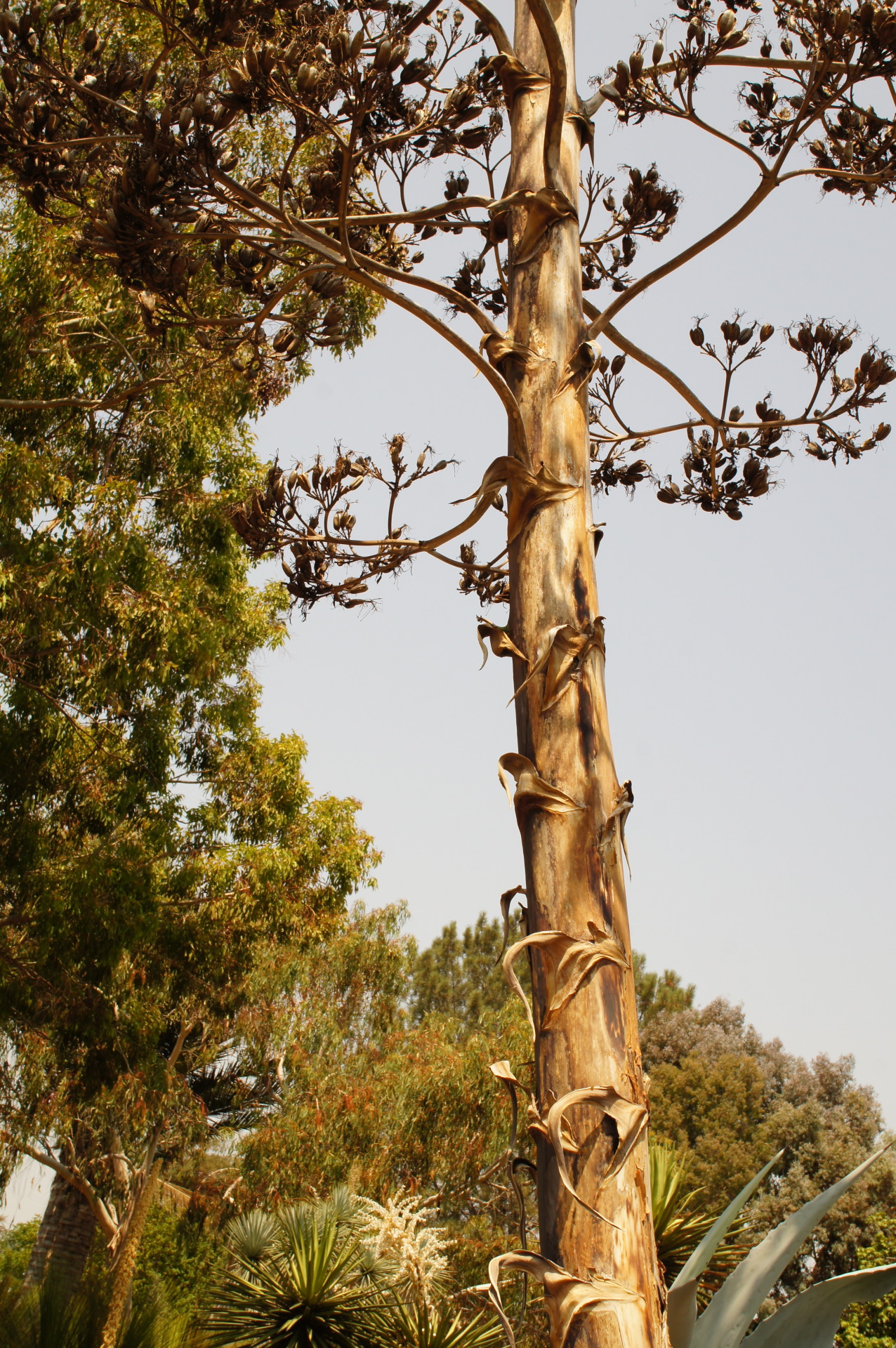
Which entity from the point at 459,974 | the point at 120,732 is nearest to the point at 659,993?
the point at 459,974

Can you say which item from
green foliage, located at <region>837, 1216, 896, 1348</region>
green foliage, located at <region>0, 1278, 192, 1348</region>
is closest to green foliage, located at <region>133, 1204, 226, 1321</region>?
green foliage, located at <region>0, 1278, 192, 1348</region>

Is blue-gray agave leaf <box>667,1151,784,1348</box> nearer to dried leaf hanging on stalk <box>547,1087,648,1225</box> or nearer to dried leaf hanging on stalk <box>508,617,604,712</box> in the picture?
dried leaf hanging on stalk <box>547,1087,648,1225</box>

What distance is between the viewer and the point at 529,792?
2252 mm

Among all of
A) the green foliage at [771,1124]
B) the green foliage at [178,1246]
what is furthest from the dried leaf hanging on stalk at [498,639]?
the green foliage at [178,1246]

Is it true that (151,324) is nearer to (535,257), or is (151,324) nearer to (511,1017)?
(535,257)

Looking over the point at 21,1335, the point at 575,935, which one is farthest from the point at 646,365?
the point at 21,1335

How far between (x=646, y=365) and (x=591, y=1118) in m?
2.36

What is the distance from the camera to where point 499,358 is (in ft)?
9.15

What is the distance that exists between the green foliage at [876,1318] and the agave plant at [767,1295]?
8244 millimetres

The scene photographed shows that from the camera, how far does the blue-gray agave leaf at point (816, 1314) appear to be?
1.98 metres

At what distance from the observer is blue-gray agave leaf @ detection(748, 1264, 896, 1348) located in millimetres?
1976

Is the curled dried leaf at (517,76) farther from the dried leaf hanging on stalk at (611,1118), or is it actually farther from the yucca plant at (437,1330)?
the yucca plant at (437,1330)

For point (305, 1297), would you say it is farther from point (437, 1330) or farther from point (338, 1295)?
point (437, 1330)

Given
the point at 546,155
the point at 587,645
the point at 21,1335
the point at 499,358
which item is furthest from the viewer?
the point at 21,1335
